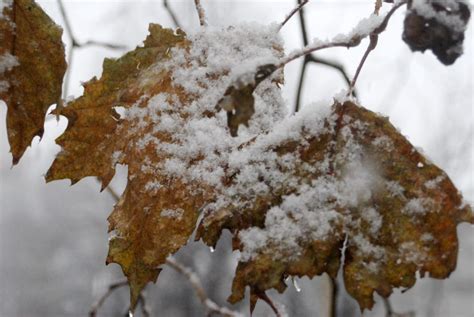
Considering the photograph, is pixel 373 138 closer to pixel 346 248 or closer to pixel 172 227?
pixel 346 248

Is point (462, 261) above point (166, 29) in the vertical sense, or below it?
above

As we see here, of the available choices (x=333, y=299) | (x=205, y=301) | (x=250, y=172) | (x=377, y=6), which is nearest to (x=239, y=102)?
(x=250, y=172)

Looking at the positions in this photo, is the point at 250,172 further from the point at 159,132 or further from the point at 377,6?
the point at 377,6

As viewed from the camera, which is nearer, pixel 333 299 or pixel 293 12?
pixel 293 12

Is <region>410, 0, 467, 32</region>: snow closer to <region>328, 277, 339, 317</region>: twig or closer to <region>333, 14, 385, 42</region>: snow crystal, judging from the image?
<region>333, 14, 385, 42</region>: snow crystal

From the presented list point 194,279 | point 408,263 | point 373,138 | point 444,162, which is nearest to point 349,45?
point 373,138
